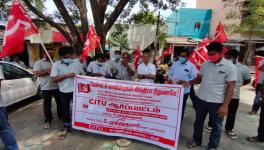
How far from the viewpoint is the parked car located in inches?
242

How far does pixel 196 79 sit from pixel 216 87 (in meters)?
0.56

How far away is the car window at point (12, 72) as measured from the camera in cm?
657

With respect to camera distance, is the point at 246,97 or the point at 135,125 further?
the point at 246,97

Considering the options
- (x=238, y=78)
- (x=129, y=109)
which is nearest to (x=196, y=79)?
(x=238, y=78)

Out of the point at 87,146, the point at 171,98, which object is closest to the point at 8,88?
the point at 87,146

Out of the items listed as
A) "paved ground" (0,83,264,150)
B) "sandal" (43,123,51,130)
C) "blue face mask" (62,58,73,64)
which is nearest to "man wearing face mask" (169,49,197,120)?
"paved ground" (0,83,264,150)

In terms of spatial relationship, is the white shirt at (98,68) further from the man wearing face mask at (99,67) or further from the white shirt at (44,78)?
the white shirt at (44,78)

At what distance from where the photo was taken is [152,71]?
5.18m

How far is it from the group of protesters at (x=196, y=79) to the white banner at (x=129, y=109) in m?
0.34

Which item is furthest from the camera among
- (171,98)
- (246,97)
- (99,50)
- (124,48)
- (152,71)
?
(124,48)

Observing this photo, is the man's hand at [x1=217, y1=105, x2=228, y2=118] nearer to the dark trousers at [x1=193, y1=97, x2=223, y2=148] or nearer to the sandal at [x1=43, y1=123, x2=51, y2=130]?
the dark trousers at [x1=193, y1=97, x2=223, y2=148]

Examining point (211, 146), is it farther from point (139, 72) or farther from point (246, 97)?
point (246, 97)

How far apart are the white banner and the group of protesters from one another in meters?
0.34

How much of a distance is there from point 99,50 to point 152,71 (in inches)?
137
